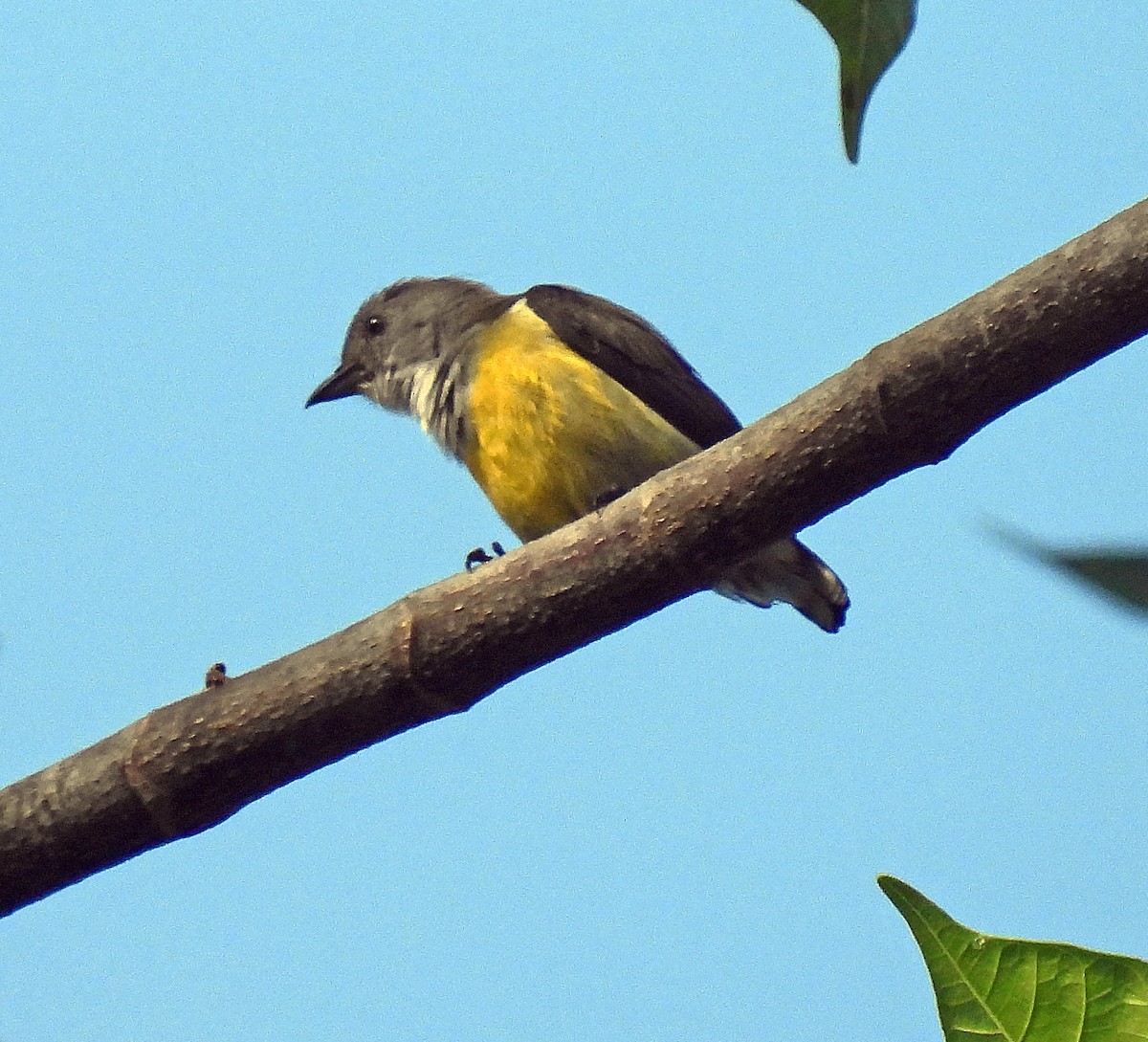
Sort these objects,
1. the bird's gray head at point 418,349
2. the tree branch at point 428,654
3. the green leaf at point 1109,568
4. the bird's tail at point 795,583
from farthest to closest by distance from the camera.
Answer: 1. the bird's gray head at point 418,349
2. the bird's tail at point 795,583
3. the tree branch at point 428,654
4. the green leaf at point 1109,568

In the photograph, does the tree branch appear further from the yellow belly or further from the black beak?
the black beak

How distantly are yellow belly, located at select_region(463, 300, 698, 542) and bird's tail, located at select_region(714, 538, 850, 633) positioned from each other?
0.50 metres

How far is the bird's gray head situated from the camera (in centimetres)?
612

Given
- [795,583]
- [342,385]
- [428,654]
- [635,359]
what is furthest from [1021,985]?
[342,385]

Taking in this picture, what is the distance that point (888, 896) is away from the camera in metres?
1.65

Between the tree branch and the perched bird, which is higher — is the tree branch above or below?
below

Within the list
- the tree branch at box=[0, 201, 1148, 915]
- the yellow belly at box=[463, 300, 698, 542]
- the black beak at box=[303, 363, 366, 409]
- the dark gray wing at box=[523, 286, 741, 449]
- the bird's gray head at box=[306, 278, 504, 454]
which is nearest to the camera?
the tree branch at box=[0, 201, 1148, 915]

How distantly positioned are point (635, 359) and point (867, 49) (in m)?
4.02

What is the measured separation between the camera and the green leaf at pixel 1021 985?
1636 mm

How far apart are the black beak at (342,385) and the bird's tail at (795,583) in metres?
2.24

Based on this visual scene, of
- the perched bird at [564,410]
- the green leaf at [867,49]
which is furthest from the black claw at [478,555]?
the green leaf at [867,49]

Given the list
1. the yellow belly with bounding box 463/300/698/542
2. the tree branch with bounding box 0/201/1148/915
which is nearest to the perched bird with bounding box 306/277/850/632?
the yellow belly with bounding box 463/300/698/542

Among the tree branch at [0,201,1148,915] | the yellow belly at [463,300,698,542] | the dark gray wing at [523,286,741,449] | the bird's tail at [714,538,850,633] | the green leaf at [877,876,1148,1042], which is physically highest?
the dark gray wing at [523,286,741,449]

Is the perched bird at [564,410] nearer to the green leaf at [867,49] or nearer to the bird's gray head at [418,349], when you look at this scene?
the bird's gray head at [418,349]
